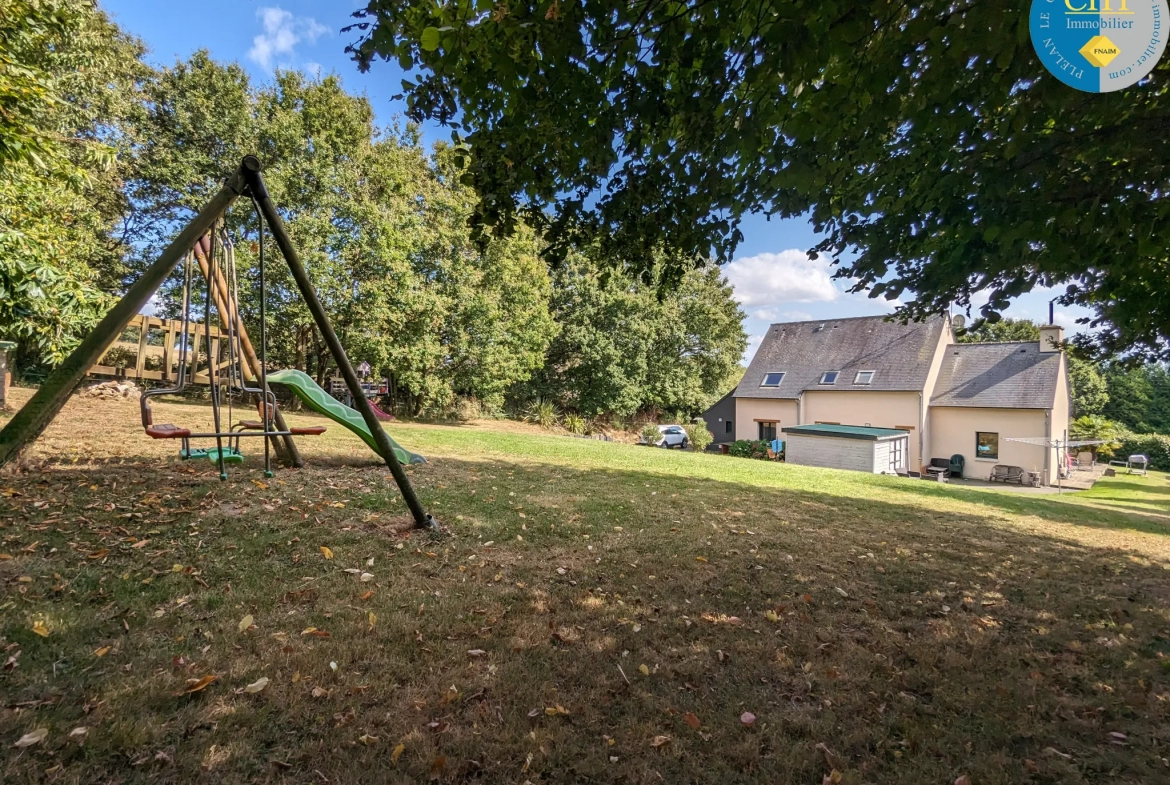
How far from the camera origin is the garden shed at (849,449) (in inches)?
802

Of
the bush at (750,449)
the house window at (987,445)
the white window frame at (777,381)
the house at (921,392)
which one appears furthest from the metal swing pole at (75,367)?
the house window at (987,445)

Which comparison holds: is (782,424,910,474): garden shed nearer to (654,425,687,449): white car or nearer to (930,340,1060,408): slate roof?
(930,340,1060,408): slate roof

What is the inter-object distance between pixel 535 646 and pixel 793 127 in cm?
368

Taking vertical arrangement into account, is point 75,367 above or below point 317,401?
above

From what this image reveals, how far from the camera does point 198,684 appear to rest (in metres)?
2.35

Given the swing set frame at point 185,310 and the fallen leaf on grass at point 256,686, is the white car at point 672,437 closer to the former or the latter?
the swing set frame at point 185,310

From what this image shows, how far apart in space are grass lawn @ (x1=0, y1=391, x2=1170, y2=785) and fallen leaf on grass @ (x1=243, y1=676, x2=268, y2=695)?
0.02 metres

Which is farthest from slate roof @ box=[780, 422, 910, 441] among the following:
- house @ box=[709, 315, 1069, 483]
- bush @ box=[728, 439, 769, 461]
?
bush @ box=[728, 439, 769, 461]

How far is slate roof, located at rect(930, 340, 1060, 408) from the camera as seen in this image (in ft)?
73.4

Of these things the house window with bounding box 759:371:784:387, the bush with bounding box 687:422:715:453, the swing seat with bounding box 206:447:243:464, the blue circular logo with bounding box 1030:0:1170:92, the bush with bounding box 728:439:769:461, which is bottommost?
the bush with bounding box 728:439:769:461

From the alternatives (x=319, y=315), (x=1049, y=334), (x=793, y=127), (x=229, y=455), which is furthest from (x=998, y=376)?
(x=229, y=455)

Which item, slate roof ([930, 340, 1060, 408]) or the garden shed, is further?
slate roof ([930, 340, 1060, 408])

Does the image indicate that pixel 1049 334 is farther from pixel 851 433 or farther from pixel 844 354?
pixel 851 433

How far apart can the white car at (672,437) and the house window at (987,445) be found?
551 inches
